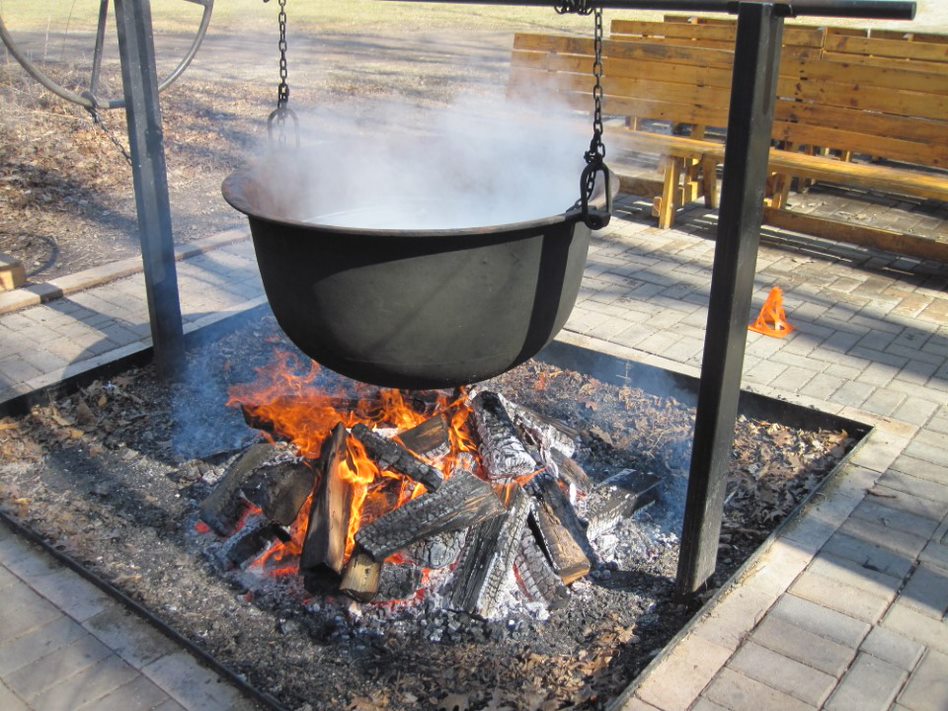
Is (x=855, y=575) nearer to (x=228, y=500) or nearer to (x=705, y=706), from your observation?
(x=705, y=706)

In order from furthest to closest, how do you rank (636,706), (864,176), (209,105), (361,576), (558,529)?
(209,105)
(864,176)
(558,529)
(361,576)
(636,706)

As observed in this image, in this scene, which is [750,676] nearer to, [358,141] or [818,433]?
[818,433]

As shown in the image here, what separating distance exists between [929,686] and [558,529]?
1.13m

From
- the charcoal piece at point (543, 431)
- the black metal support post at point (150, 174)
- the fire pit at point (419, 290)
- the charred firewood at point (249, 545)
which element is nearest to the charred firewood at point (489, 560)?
the charcoal piece at point (543, 431)

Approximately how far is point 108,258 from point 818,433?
4420mm

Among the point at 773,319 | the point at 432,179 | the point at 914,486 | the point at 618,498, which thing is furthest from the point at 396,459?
the point at 773,319

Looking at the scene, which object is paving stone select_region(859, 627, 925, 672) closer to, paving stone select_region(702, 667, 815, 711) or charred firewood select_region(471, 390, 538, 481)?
paving stone select_region(702, 667, 815, 711)

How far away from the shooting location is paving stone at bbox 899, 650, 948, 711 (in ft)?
7.23

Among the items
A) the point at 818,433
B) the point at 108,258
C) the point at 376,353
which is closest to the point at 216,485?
the point at 376,353

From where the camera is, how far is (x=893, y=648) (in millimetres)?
2398

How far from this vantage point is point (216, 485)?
3.14m

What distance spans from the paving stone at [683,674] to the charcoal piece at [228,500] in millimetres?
1472

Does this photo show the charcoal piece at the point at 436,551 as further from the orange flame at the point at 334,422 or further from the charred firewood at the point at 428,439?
the charred firewood at the point at 428,439

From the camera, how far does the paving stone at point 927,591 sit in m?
2.56
